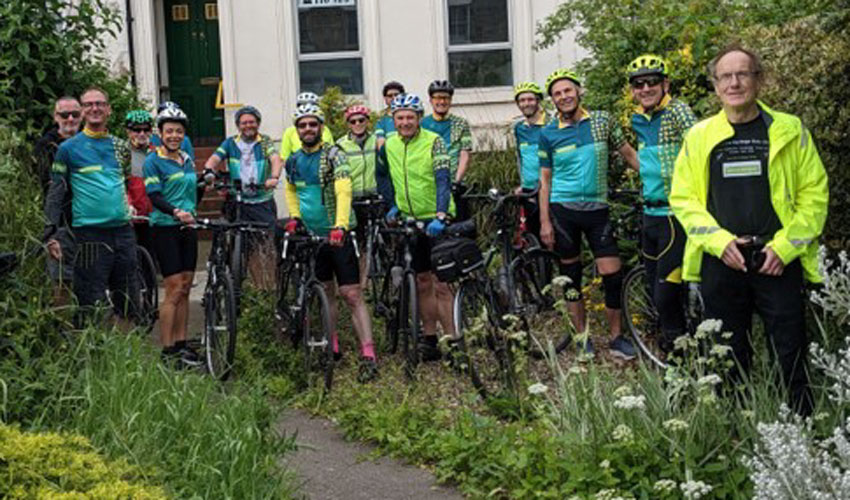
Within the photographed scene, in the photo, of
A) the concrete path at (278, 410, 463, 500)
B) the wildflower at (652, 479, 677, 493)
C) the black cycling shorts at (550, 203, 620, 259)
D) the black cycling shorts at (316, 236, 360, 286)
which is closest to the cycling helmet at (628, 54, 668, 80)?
the black cycling shorts at (550, 203, 620, 259)

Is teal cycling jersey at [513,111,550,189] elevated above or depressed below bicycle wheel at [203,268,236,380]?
above

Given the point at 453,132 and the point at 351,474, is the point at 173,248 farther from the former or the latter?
the point at 351,474

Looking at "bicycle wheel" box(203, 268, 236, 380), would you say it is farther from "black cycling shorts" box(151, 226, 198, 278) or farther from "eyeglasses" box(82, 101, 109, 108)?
"eyeglasses" box(82, 101, 109, 108)

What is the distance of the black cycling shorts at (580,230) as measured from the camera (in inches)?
338

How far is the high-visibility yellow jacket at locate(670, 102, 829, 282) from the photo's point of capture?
5.54 meters

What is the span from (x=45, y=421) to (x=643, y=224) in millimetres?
4215

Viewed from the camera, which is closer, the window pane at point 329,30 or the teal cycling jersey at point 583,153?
the teal cycling jersey at point 583,153

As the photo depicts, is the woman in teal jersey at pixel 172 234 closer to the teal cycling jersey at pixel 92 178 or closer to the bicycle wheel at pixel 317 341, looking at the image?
the teal cycling jersey at pixel 92 178

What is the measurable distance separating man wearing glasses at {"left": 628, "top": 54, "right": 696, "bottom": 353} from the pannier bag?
3.86ft

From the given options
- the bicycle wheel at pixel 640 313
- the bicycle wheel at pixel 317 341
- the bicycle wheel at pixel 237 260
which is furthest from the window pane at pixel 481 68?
the bicycle wheel at pixel 317 341

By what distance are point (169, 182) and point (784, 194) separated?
5.10 meters

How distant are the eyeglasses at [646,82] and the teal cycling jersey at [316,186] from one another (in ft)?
6.88

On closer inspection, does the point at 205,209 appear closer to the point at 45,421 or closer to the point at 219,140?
the point at 219,140

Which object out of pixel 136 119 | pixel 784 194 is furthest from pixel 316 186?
pixel 784 194
